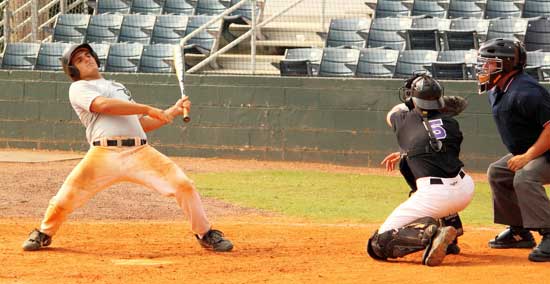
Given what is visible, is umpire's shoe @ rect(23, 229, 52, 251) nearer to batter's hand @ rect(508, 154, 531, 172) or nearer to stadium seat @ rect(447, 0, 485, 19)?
batter's hand @ rect(508, 154, 531, 172)

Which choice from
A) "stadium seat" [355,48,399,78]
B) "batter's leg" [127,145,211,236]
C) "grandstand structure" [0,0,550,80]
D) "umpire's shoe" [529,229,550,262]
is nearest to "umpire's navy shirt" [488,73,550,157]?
"umpire's shoe" [529,229,550,262]

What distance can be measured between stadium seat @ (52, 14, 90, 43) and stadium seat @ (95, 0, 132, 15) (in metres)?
0.61

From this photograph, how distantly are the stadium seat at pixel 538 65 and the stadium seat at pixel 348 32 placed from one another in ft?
9.19

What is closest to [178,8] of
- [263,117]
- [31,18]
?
[31,18]

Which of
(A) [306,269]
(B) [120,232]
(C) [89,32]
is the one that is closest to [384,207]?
(B) [120,232]

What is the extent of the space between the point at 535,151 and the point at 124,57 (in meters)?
10.4

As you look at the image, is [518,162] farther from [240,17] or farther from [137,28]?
[137,28]

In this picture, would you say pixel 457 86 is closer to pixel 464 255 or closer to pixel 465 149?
pixel 465 149

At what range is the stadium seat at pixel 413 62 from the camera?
630 inches

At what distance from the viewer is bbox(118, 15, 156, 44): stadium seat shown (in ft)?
60.1

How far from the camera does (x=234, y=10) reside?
1842 cm

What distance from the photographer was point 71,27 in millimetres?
18891

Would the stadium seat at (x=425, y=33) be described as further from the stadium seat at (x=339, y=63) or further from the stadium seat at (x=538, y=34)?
the stadium seat at (x=538, y=34)

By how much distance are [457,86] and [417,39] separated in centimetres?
161
